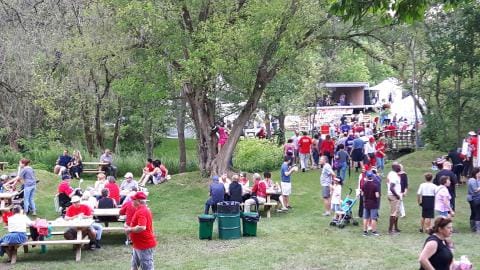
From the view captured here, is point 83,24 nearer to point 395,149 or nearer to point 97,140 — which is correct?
point 97,140

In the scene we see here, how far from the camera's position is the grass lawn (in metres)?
12.4

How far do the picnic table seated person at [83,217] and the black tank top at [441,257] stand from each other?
26.3 ft

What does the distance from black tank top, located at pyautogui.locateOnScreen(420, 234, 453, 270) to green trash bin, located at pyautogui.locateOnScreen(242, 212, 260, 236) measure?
775 cm

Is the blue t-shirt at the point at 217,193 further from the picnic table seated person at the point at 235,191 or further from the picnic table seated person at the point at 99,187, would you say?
the picnic table seated person at the point at 99,187

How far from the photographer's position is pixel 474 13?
75.2 ft

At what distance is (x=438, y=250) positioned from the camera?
7289 mm

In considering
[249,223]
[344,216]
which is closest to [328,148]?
[344,216]

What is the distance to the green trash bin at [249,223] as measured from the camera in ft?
48.8

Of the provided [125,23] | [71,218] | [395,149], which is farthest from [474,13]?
[71,218]

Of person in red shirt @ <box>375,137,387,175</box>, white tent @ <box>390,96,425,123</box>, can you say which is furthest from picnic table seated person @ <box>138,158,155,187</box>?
white tent @ <box>390,96,425,123</box>

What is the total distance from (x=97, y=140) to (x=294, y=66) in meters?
12.4

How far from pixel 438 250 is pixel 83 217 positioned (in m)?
8.33

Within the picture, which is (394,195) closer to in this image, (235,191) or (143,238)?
(235,191)

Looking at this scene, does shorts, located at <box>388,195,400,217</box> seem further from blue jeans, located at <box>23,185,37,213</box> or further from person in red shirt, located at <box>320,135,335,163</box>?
blue jeans, located at <box>23,185,37,213</box>
